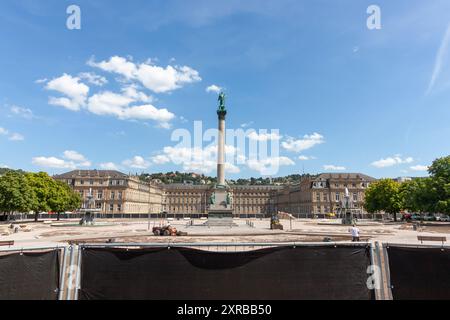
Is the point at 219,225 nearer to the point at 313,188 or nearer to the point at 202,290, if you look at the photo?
the point at 202,290

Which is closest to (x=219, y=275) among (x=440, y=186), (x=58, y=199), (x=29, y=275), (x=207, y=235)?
(x=29, y=275)

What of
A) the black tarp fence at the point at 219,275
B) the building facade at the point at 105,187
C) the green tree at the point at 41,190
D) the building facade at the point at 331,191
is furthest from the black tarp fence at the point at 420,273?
the building facade at the point at 105,187

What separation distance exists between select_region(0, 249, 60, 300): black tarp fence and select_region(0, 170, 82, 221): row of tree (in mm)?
67482

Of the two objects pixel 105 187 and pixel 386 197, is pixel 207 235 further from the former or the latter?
pixel 105 187

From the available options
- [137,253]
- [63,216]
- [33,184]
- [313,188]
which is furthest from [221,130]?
[313,188]

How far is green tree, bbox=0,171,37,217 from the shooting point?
203 feet

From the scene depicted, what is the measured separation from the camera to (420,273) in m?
7.28

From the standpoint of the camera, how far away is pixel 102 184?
137m

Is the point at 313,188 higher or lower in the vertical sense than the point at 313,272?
higher

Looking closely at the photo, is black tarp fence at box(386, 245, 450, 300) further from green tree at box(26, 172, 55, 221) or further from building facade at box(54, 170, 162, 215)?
building facade at box(54, 170, 162, 215)

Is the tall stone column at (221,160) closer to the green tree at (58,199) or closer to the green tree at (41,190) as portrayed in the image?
the green tree at (41,190)

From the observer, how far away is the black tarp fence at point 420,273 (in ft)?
23.6

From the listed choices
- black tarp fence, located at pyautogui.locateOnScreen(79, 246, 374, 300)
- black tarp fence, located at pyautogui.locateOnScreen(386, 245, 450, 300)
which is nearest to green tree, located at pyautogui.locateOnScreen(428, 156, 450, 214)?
black tarp fence, located at pyautogui.locateOnScreen(386, 245, 450, 300)
